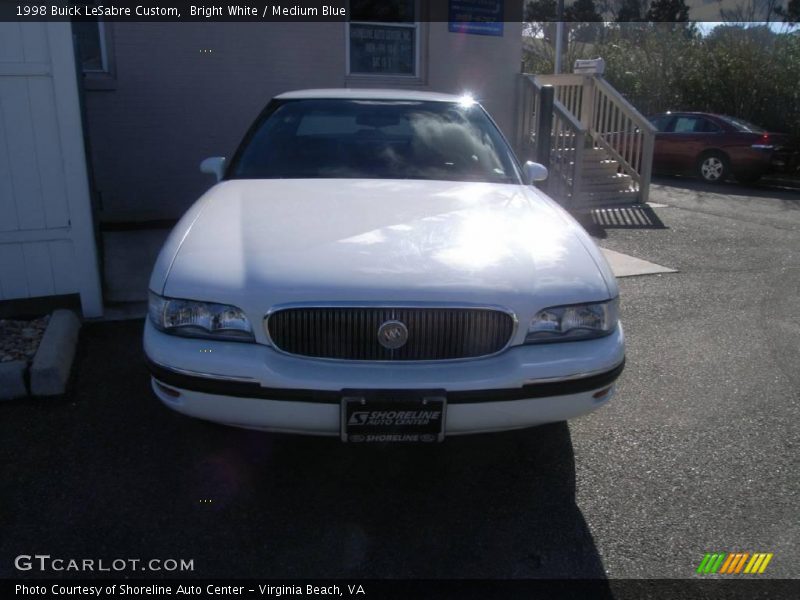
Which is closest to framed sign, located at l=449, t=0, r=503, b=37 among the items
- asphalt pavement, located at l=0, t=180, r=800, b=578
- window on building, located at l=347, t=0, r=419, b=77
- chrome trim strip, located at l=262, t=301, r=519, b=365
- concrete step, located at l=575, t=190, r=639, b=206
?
window on building, located at l=347, t=0, r=419, b=77

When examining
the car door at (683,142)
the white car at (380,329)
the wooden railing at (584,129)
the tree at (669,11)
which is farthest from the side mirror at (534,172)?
the tree at (669,11)

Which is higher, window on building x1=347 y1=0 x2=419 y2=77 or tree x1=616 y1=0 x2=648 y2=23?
tree x1=616 y1=0 x2=648 y2=23

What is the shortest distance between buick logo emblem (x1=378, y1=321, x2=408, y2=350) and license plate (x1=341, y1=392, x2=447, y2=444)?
0.66ft

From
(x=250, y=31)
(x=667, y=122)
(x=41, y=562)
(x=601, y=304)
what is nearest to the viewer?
(x=41, y=562)

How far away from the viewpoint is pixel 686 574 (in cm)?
257

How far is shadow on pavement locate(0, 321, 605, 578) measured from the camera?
8.60ft

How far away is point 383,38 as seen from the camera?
28.6 feet

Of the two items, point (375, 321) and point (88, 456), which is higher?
point (375, 321)

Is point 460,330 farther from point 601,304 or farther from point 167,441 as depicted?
point 167,441

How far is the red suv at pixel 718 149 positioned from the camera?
13953mm

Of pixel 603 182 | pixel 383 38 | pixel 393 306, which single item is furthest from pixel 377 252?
pixel 603 182

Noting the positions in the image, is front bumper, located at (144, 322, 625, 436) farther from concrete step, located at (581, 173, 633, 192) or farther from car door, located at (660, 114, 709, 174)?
car door, located at (660, 114, 709, 174)

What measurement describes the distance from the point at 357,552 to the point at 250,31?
6.55 meters

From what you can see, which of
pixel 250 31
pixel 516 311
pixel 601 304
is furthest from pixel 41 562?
pixel 250 31
